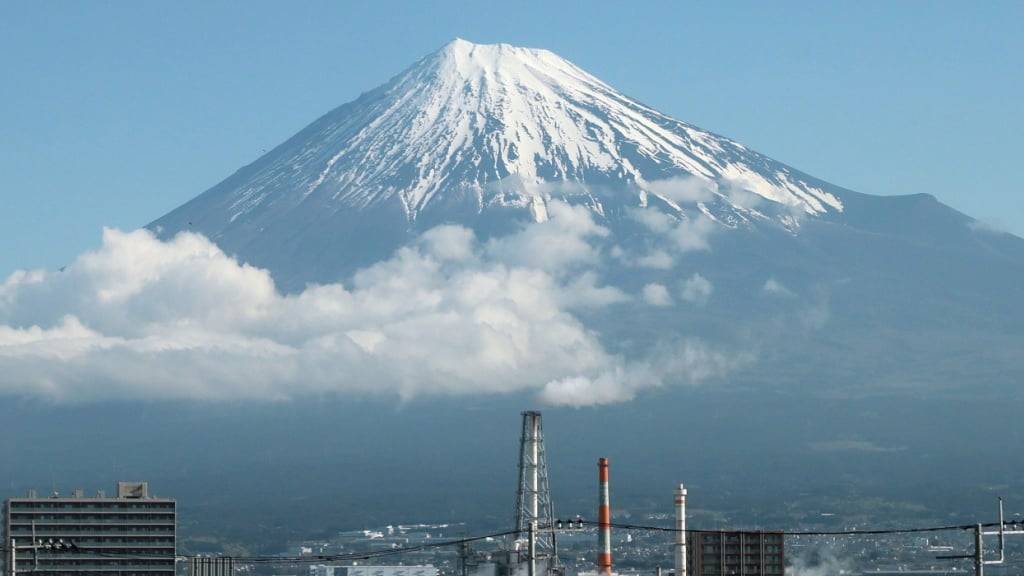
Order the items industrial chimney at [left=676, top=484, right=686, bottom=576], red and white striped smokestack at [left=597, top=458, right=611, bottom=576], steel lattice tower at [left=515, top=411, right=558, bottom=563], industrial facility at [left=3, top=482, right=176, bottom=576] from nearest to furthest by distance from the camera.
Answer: red and white striped smokestack at [left=597, top=458, right=611, bottom=576], industrial chimney at [left=676, top=484, right=686, bottom=576], steel lattice tower at [left=515, top=411, right=558, bottom=563], industrial facility at [left=3, top=482, right=176, bottom=576]

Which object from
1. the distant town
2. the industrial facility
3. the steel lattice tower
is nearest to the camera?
the distant town

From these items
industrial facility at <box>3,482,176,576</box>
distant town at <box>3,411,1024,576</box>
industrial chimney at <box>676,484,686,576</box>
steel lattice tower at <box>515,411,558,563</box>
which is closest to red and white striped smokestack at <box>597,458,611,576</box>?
distant town at <box>3,411,1024,576</box>

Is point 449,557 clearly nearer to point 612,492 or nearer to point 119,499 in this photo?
point 612,492

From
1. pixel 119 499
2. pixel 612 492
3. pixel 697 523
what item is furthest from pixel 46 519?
pixel 612 492

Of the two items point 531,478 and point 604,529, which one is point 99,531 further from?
point 604,529

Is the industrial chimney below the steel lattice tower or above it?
below

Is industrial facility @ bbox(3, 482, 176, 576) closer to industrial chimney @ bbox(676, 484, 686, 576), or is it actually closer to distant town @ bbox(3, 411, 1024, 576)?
distant town @ bbox(3, 411, 1024, 576)

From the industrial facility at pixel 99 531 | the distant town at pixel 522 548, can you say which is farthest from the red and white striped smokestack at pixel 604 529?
the industrial facility at pixel 99 531

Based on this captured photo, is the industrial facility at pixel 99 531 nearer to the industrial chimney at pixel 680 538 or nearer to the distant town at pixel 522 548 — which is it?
the distant town at pixel 522 548

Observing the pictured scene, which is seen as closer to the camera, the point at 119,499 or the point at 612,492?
the point at 119,499
